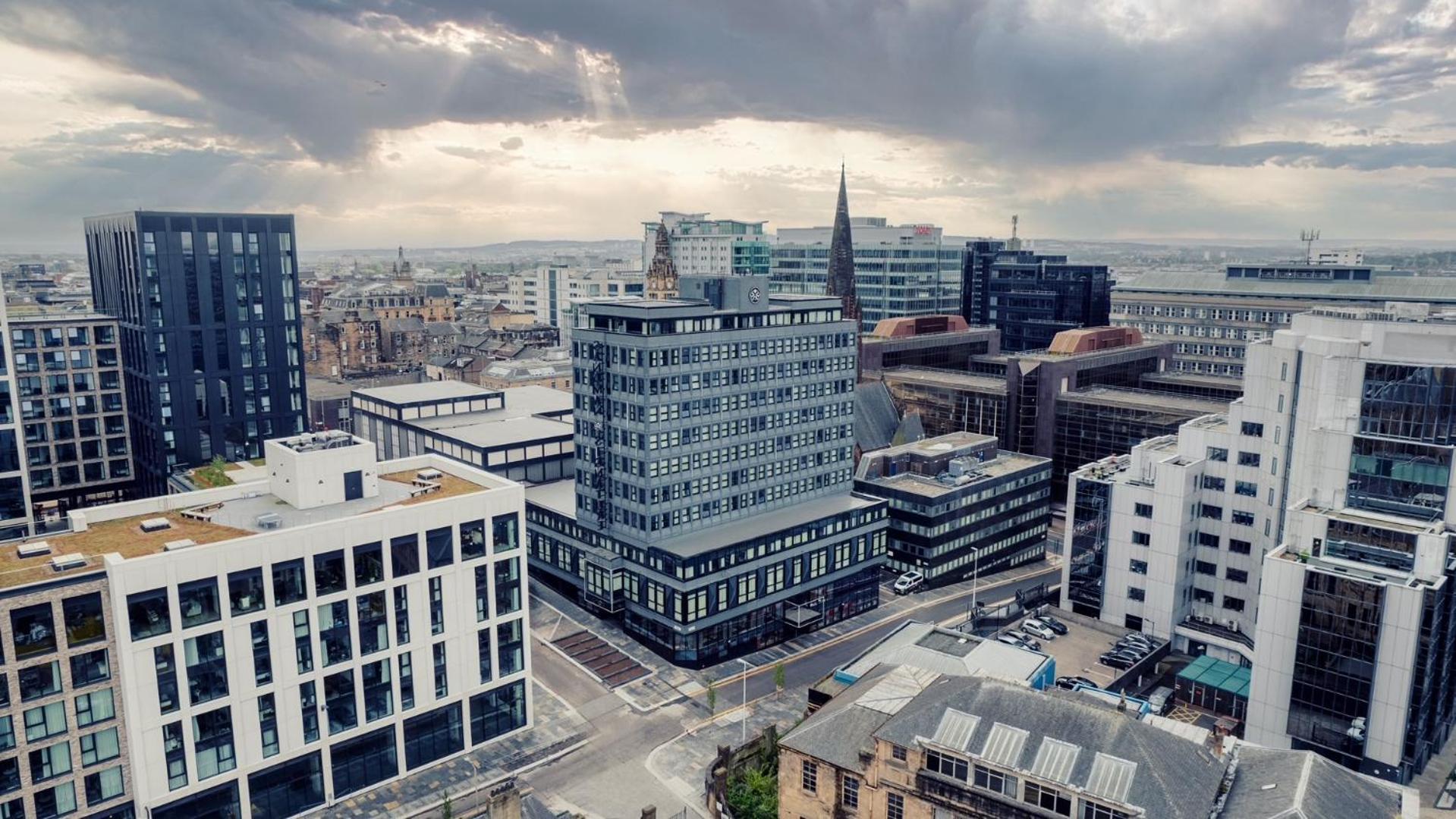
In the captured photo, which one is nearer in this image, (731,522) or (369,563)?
(369,563)

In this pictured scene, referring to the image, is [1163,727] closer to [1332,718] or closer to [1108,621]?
[1332,718]

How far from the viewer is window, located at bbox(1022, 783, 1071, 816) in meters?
44.8

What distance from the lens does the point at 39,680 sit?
53.7 m

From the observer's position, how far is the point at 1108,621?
9194 centimetres

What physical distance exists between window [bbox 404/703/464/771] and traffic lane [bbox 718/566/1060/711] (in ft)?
73.3

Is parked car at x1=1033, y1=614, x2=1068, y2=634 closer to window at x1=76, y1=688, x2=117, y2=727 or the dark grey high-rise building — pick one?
window at x1=76, y1=688, x2=117, y2=727

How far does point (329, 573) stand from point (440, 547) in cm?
803

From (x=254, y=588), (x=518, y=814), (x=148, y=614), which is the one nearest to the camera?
(x=518, y=814)

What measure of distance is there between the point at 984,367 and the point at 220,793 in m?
141

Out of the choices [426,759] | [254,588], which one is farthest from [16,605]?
[426,759]

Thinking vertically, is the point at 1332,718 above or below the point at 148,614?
below

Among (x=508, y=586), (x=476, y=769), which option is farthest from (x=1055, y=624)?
(x=476, y=769)

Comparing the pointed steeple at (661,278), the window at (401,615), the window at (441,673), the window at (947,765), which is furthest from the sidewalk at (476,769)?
the pointed steeple at (661,278)

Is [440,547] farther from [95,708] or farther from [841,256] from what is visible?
[841,256]
